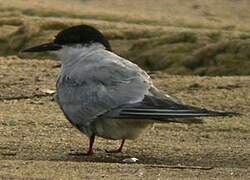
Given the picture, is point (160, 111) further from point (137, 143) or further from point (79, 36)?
point (137, 143)

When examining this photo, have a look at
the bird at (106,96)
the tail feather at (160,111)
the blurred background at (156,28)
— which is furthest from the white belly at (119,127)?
the blurred background at (156,28)

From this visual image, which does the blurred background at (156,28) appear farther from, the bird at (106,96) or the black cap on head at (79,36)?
the bird at (106,96)

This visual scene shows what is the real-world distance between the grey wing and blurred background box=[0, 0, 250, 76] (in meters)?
8.71

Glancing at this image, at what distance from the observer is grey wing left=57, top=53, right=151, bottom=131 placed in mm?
7660

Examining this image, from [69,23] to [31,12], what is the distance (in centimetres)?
463

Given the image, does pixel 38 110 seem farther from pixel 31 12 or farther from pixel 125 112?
pixel 31 12

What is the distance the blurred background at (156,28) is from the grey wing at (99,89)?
8709 mm

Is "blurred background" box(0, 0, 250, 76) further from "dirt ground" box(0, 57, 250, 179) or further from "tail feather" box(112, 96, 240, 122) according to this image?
"tail feather" box(112, 96, 240, 122)

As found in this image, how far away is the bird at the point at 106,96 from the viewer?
7.50m

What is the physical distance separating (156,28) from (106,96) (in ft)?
54.1

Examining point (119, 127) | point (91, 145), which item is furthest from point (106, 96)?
point (91, 145)

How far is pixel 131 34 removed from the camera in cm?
2277

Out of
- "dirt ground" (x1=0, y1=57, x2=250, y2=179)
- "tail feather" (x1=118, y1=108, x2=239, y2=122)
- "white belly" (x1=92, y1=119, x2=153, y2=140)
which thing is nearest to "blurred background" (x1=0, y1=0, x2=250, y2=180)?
"dirt ground" (x1=0, y1=57, x2=250, y2=179)

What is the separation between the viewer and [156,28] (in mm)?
24078
